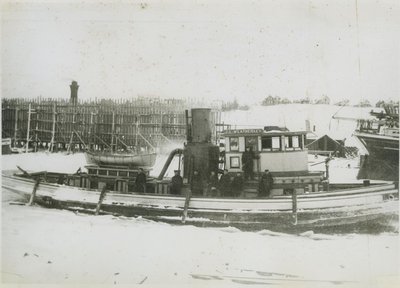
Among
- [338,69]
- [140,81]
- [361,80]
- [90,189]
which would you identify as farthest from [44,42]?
[361,80]

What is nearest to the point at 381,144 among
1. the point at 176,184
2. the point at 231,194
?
the point at 231,194

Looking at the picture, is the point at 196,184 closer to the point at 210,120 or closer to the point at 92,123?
the point at 210,120

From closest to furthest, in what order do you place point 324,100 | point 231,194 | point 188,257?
point 188,257 → point 324,100 → point 231,194

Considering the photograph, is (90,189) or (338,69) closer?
(338,69)

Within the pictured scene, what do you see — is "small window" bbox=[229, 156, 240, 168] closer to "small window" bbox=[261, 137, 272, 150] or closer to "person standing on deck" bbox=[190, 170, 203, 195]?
"small window" bbox=[261, 137, 272, 150]

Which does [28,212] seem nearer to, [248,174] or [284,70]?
[248,174]

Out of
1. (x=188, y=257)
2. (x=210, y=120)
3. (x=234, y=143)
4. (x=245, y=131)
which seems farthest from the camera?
(x=234, y=143)
